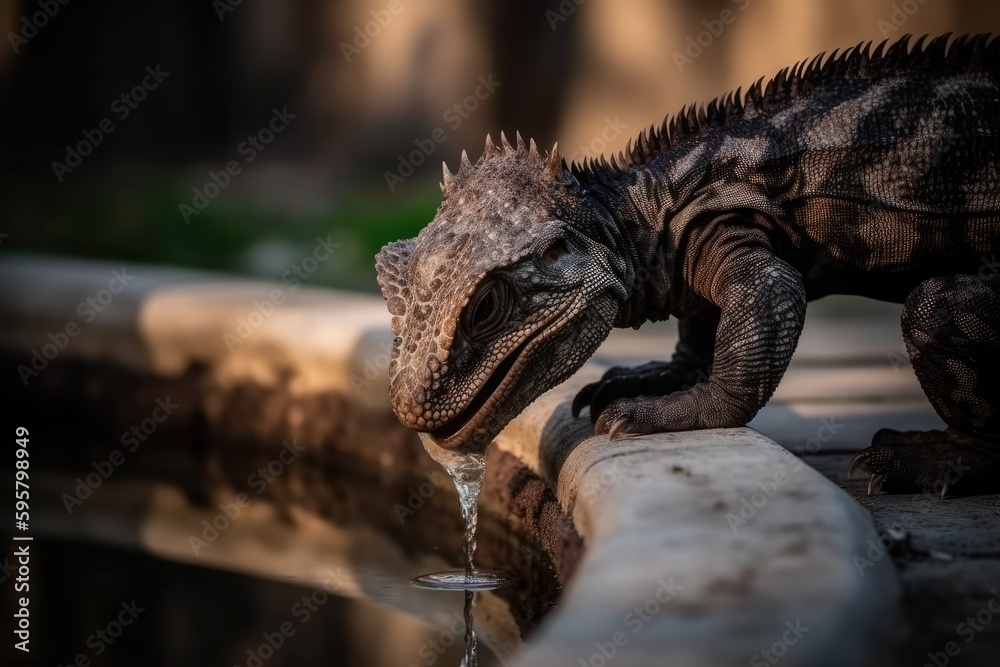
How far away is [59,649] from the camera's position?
11.8ft

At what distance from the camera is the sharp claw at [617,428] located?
3.42 meters

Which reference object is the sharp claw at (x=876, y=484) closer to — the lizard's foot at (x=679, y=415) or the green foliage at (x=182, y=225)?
the lizard's foot at (x=679, y=415)

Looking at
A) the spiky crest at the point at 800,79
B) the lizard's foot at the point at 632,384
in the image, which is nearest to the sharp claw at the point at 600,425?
the lizard's foot at the point at 632,384

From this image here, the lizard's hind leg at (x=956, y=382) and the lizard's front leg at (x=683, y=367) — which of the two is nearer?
the lizard's hind leg at (x=956, y=382)

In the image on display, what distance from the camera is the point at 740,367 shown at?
345 centimetres

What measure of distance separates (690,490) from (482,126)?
9325 millimetres

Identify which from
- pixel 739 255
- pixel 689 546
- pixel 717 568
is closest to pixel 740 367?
pixel 739 255

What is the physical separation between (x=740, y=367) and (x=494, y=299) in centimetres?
75

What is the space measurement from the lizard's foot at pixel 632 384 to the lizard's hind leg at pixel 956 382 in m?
0.78

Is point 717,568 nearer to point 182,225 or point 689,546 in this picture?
point 689,546

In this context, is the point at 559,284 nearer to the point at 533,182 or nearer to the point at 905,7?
the point at 533,182

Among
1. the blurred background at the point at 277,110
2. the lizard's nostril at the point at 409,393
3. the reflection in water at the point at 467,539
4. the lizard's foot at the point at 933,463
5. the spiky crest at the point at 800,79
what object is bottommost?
the blurred background at the point at 277,110

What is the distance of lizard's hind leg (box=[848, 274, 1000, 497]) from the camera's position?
3.46 metres

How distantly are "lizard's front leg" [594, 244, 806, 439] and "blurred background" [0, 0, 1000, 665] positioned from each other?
7602 mm
